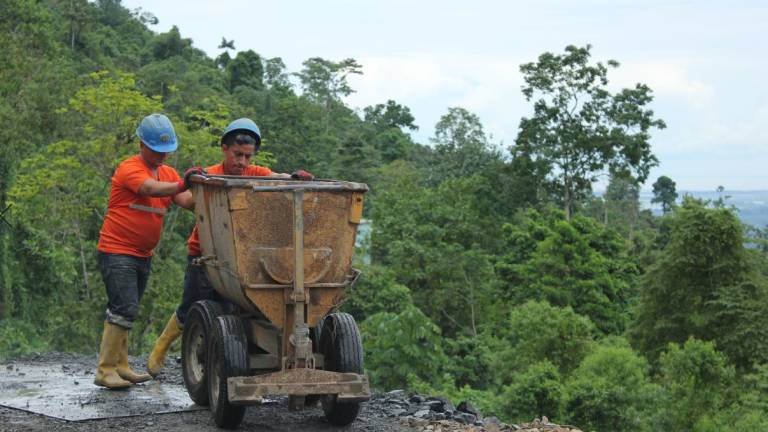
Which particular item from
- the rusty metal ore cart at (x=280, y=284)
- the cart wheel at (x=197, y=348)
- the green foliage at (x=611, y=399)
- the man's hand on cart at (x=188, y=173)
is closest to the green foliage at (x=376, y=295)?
the green foliage at (x=611, y=399)

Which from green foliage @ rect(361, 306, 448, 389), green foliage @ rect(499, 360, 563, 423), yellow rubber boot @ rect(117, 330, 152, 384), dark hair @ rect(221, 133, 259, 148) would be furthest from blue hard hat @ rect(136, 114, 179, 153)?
green foliage @ rect(361, 306, 448, 389)

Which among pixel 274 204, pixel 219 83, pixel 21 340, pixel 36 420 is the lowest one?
pixel 21 340

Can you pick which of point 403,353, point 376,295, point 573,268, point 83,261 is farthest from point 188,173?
point 573,268

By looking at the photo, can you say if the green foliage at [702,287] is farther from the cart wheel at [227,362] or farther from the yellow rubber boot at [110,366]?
the cart wheel at [227,362]

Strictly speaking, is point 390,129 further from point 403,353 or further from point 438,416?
point 438,416

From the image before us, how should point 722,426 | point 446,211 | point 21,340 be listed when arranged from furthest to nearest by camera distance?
1. point 446,211
2. point 21,340
3. point 722,426

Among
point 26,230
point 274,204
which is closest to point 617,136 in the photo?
point 26,230

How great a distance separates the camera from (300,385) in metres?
6.17

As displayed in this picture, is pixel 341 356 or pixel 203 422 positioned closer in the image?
pixel 341 356

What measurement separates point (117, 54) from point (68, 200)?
4768 cm

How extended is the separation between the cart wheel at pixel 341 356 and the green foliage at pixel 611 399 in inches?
712

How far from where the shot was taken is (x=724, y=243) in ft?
98.8

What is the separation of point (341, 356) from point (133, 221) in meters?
1.98

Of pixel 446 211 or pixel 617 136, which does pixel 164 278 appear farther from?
pixel 617 136
